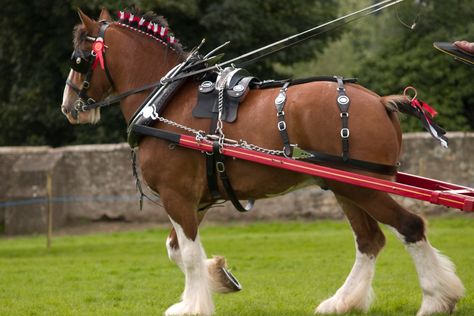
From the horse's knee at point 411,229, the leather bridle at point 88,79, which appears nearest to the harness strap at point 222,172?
the leather bridle at point 88,79

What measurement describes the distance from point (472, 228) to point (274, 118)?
41.4 feet

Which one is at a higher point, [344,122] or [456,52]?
[456,52]

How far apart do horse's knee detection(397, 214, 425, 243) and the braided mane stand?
8.66 feet

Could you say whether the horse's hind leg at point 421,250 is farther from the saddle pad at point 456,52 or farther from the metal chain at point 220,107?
the saddle pad at point 456,52

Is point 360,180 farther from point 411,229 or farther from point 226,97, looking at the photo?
point 226,97

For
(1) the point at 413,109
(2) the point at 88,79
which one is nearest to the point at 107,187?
(2) the point at 88,79

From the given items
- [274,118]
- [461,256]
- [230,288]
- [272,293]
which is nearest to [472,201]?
[274,118]

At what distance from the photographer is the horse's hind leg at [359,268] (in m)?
8.16

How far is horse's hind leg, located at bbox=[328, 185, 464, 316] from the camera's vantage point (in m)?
7.55

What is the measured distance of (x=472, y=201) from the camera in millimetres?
7258

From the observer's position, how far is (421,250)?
756 centimetres

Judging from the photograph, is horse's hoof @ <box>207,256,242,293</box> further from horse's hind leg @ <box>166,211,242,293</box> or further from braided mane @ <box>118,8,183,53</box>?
braided mane @ <box>118,8,183,53</box>

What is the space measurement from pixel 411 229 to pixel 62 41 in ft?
59.9

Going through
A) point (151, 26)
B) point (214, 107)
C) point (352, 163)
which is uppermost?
point (151, 26)
